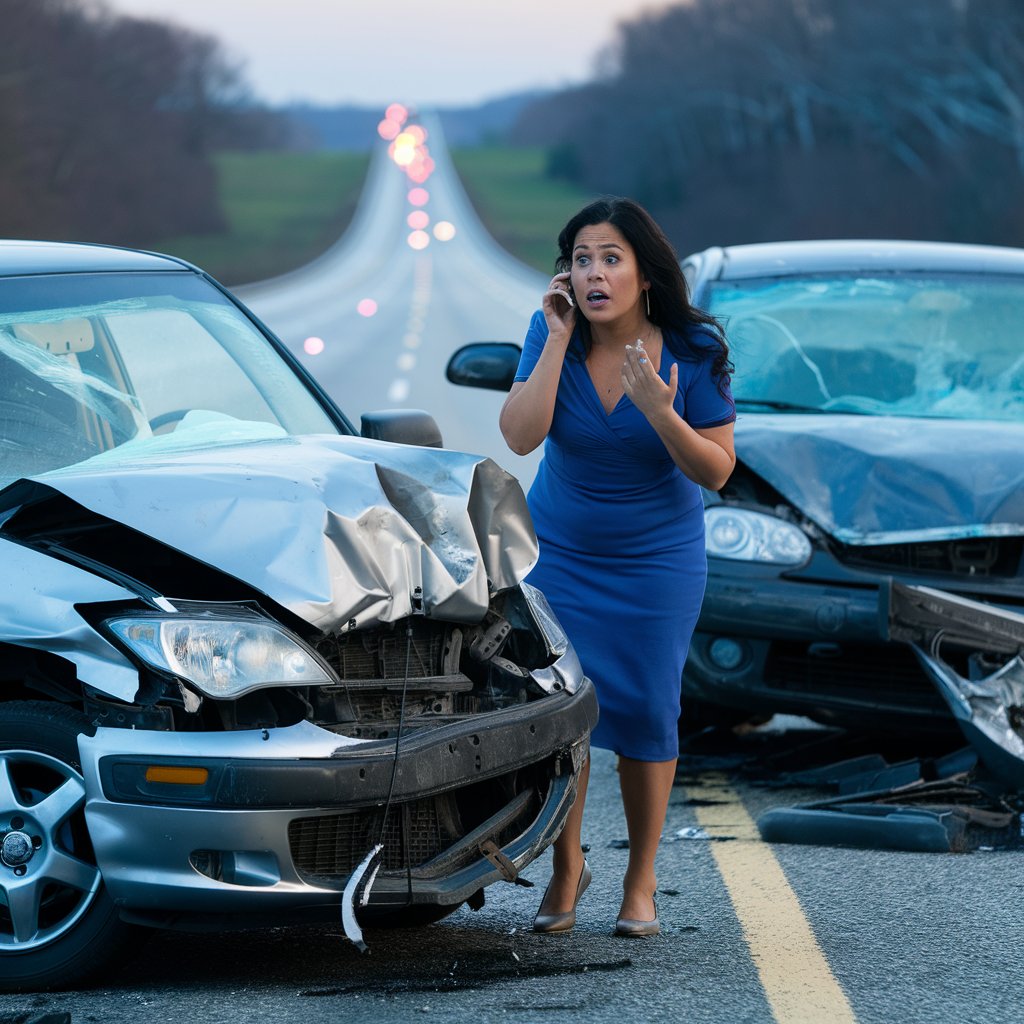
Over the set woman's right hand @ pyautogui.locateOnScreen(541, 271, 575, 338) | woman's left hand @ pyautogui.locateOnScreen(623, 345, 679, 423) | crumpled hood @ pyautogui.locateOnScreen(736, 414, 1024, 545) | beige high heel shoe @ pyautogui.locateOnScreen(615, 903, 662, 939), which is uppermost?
woman's right hand @ pyautogui.locateOnScreen(541, 271, 575, 338)

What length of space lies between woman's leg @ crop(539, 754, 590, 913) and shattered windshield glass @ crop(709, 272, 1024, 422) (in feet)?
8.59

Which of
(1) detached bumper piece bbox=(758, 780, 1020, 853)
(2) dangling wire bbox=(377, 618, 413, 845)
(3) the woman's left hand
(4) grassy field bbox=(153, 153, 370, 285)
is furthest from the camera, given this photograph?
(4) grassy field bbox=(153, 153, 370, 285)

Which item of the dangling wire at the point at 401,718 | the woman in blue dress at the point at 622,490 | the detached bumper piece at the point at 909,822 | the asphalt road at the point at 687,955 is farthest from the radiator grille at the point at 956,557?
the dangling wire at the point at 401,718

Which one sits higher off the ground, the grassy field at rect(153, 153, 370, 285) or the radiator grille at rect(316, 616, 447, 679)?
the radiator grille at rect(316, 616, 447, 679)

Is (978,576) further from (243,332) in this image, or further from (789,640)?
(243,332)

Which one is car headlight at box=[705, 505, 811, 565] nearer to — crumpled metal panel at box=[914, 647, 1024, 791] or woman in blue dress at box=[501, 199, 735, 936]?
crumpled metal panel at box=[914, 647, 1024, 791]

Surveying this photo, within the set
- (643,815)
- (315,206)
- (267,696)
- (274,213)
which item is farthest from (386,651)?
(315,206)

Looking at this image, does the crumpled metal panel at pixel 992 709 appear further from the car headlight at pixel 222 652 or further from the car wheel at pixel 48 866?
the car wheel at pixel 48 866

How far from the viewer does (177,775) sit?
357 cm

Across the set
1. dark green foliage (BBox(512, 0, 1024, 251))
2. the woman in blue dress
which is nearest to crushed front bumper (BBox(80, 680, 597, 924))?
the woman in blue dress

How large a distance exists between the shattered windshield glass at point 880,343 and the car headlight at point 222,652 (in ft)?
10.9

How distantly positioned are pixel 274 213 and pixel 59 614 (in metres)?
93.4

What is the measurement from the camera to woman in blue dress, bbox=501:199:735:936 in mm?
4367

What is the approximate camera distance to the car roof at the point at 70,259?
4895 millimetres
